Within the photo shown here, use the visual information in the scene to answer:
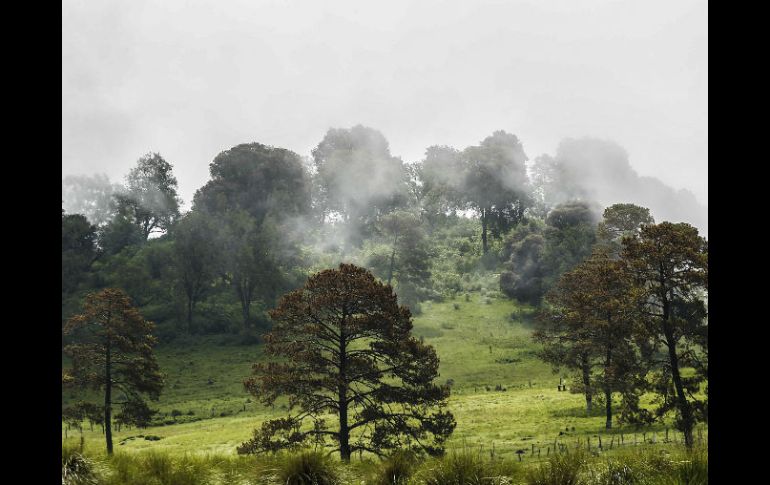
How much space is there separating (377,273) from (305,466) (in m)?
67.0

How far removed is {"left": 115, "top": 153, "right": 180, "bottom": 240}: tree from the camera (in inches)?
3359

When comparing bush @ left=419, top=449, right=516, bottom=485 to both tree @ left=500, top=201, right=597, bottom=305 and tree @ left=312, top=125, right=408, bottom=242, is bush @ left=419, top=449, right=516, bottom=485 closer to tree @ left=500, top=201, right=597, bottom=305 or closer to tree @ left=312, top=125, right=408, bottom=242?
tree @ left=500, top=201, right=597, bottom=305

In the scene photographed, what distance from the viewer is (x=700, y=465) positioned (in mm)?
5883

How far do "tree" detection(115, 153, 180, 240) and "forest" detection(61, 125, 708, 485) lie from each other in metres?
0.36

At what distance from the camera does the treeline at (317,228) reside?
220ft

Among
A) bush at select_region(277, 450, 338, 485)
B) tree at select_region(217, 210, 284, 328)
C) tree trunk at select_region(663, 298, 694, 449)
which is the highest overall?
tree at select_region(217, 210, 284, 328)

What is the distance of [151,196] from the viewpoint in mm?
85438


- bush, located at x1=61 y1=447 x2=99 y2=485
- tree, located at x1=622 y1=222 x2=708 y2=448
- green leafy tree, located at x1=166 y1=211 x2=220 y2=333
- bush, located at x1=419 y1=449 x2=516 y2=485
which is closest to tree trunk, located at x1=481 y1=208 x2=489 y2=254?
green leafy tree, located at x1=166 y1=211 x2=220 y2=333

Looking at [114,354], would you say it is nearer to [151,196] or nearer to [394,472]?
[394,472]

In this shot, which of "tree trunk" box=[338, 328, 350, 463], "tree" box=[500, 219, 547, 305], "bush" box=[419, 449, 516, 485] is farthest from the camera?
"tree" box=[500, 219, 547, 305]
